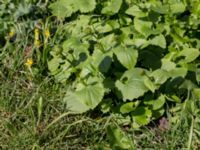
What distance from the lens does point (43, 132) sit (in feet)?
9.62

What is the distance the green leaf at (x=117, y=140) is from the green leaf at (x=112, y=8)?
3.28 ft

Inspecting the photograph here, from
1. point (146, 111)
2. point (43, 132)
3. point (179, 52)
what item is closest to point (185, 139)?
point (146, 111)

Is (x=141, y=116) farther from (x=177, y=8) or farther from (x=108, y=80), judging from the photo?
(x=177, y=8)

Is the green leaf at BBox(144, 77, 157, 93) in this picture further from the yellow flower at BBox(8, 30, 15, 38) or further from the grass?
the yellow flower at BBox(8, 30, 15, 38)

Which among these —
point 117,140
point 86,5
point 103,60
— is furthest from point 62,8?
point 117,140

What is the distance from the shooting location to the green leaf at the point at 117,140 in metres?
2.62

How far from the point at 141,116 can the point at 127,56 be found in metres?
0.34

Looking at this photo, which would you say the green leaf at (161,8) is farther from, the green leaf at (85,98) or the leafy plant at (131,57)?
the green leaf at (85,98)

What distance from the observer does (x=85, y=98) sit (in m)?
2.92

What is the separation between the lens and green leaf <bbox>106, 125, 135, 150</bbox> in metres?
2.62

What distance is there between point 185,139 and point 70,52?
86 centimetres

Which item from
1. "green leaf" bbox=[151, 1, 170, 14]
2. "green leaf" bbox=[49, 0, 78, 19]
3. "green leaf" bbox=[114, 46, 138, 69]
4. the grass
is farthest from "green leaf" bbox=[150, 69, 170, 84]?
"green leaf" bbox=[49, 0, 78, 19]

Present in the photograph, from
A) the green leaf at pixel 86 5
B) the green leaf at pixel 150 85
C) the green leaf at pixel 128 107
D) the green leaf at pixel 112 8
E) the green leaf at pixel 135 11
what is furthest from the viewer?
the green leaf at pixel 86 5

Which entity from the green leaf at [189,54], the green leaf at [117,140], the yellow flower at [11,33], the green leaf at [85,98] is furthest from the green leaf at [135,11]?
the green leaf at [117,140]
